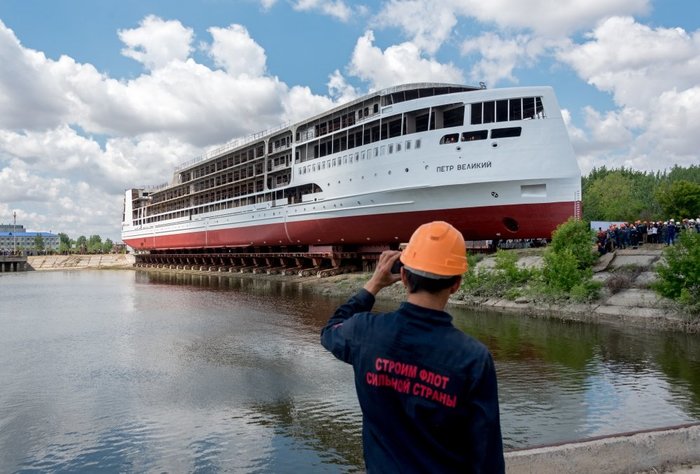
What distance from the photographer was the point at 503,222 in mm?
29500

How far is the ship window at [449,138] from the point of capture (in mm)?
30364

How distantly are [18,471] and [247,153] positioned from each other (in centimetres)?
4839

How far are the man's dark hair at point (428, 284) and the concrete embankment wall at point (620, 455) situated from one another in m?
3.48

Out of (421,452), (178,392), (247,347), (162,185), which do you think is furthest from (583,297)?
(162,185)

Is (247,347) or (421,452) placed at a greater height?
(421,452)

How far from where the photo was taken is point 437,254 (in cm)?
247

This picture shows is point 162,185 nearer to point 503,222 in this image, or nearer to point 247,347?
point 503,222

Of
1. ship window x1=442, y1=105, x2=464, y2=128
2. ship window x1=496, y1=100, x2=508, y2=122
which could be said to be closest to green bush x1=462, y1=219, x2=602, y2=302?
ship window x1=496, y1=100, x2=508, y2=122

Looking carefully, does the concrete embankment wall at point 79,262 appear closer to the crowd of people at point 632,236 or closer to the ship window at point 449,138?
the ship window at point 449,138

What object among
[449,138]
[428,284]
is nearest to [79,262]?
[449,138]

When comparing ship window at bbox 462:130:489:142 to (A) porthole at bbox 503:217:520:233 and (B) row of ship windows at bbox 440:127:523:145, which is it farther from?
(A) porthole at bbox 503:217:520:233

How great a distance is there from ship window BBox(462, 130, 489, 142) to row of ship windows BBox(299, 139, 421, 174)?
280 cm

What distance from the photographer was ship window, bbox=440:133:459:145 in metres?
30.4

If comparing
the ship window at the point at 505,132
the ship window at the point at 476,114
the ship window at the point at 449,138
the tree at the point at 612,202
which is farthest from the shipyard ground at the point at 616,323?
the tree at the point at 612,202
